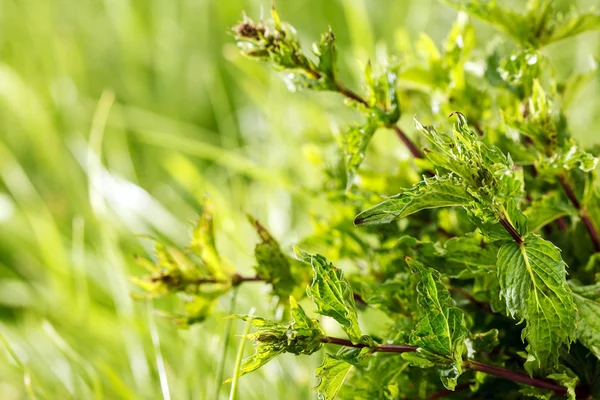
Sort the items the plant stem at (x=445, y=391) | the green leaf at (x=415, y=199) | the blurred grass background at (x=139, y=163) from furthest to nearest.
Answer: the blurred grass background at (x=139, y=163) < the plant stem at (x=445, y=391) < the green leaf at (x=415, y=199)

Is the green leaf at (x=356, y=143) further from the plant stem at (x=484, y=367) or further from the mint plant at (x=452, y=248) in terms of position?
the plant stem at (x=484, y=367)

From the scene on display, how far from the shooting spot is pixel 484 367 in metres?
0.34

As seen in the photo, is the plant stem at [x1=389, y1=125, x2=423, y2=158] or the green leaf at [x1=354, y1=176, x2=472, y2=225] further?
the plant stem at [x1=389, y1=125, x2=423, y2=158]

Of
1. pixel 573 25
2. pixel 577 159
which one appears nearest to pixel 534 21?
pixel 573 25

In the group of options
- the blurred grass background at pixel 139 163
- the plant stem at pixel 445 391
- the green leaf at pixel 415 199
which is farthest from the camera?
the blurred grass background at pixel 139 163

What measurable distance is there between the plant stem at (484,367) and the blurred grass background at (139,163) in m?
0.21

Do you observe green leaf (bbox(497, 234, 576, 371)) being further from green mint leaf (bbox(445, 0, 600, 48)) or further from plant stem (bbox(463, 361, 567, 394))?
green mint leaf (bbox(445, 0, 600, 48))

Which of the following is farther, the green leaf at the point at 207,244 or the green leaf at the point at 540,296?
the green leaf at the point at 207,244

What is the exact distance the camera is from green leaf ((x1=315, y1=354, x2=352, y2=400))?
323mm

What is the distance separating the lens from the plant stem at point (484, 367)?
329mm

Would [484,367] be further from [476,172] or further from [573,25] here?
[573,25]

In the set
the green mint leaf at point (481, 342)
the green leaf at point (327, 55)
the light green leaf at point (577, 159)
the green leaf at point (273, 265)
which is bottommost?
the green mint leaf at point (481, 342)

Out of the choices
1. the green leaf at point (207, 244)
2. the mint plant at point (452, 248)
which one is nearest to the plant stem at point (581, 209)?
the mint plant at point (452, 248)

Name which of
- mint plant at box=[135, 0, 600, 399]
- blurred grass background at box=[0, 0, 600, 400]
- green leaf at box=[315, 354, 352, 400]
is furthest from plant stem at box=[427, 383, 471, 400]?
blurred grass background at box=[0, 0, 600, 400]
